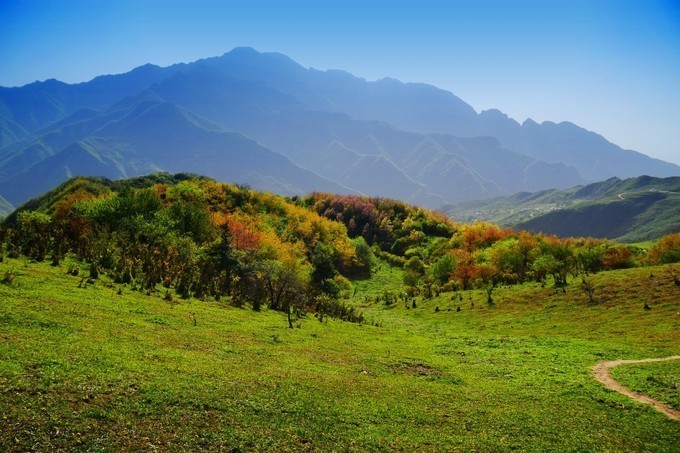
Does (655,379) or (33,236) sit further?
(33,236)

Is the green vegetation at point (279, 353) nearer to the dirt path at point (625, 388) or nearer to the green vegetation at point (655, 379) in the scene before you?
the green vegetation at point (655, 379)

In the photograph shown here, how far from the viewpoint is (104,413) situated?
10.9 metres

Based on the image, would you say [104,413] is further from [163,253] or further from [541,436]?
[163,253]

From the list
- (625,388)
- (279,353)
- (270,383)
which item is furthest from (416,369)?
(270,383)

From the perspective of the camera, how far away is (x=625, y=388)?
20.2 metres

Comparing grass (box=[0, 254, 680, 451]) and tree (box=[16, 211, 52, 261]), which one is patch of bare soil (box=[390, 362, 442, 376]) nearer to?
grass (box=[0, 254, 680, 451])

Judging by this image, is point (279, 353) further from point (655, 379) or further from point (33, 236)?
point (33, 236)

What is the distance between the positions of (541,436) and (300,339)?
15459 mm

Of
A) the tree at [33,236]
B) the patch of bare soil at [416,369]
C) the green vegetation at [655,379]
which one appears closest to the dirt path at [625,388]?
the green vegetation at [655,379]

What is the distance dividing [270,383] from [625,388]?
1728 centimetres

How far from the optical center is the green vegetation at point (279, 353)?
11.9 metres

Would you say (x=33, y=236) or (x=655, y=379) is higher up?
(x=33, y=236)

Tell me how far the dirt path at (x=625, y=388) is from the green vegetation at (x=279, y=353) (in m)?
0.68

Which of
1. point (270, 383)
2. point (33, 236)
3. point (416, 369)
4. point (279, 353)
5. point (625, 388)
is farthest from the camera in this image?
point (33, 236)
